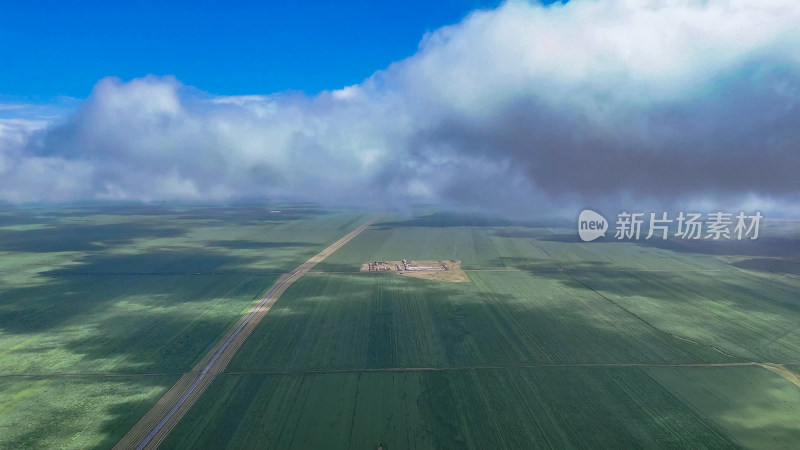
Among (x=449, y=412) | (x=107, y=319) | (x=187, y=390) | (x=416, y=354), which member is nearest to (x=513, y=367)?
(x=416, y=354)

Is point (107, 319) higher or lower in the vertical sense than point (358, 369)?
lower

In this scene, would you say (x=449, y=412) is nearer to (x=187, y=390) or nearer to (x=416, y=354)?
(x=416, y=354)

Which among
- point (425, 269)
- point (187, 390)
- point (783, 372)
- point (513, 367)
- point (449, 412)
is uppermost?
point (425, 269)

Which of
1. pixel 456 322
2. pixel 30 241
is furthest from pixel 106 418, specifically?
pixel 30 241

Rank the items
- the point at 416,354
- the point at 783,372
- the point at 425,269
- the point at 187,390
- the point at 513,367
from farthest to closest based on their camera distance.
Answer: the point at 425,269 < the point at 416,354 < the point at 513,367 < the point at 783,372 < the point at 187,390

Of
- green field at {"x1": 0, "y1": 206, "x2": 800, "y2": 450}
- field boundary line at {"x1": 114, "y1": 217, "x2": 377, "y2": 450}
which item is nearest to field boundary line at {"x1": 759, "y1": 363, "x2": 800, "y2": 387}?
green field at {"x1": 0, "y1": 206, "x2": 800, "y2": 450}

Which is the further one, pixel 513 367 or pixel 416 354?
pixel 416 354

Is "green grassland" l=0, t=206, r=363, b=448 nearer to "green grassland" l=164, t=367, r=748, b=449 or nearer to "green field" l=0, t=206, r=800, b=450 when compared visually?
"green field" l=0, t=206, r=800, b=450
